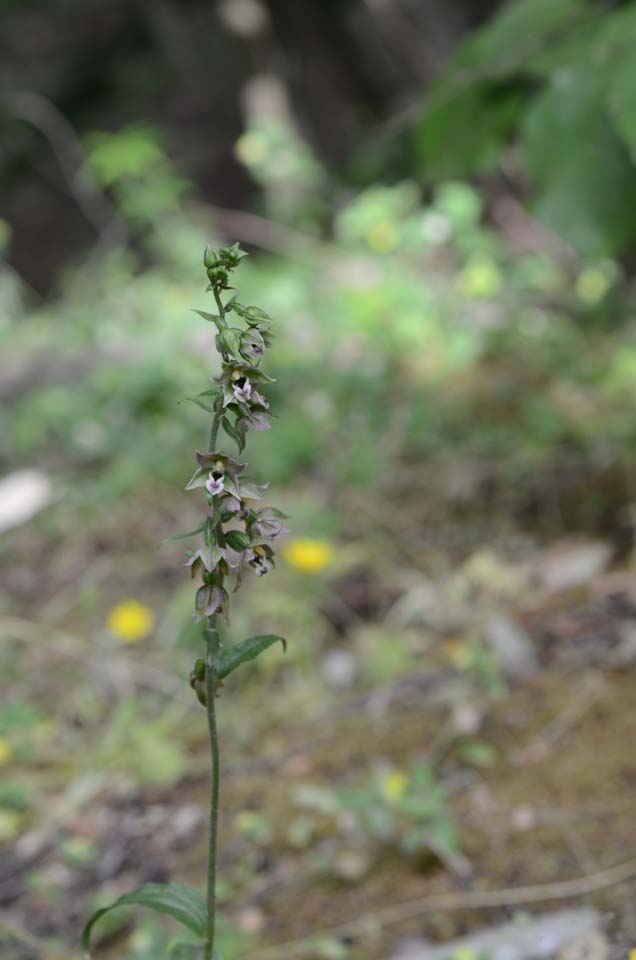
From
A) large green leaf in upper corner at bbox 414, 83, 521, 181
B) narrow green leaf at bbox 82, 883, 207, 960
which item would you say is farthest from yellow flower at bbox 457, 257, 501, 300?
narrow green leaf at bbox 82, 883, 207, 960

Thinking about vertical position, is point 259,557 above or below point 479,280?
below

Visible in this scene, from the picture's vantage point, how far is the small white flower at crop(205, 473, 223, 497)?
42.5 inches

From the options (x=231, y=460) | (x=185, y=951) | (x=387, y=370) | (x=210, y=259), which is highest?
(x=387, y=370)

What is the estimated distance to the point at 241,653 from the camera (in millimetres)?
1155

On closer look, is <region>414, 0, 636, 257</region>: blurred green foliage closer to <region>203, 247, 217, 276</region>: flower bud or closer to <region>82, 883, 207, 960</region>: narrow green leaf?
<region>203, 247, 217, 276</region>: flower bud

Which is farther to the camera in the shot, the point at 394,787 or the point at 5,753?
the point at 5,753

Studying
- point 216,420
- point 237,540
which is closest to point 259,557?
point 237,540

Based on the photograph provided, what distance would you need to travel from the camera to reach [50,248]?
11375 mm

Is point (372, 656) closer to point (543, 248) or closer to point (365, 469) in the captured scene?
point (365, 469)

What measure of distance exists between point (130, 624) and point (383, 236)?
2438 mm

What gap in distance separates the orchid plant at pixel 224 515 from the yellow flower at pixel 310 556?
5.01 feet

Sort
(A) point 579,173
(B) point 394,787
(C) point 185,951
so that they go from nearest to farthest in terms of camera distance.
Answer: (C) point 185,951 < (B) point 394,787 < (A) point 579,173

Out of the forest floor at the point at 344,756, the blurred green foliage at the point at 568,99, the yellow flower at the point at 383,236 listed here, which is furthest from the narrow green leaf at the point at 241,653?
the yellow flower at the point at 383,236

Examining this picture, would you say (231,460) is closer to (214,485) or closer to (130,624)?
(214,485)
